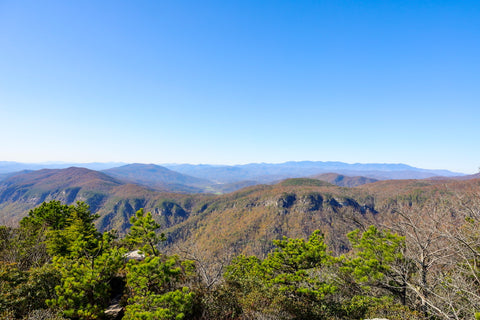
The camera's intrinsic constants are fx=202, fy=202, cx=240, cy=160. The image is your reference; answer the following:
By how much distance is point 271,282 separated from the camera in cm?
1483

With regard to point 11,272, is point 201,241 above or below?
below

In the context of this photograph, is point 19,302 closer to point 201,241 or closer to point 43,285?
point 43,285

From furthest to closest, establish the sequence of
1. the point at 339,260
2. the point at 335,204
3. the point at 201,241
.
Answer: the point at 335,204
the point at 201,241
the point at 339,260

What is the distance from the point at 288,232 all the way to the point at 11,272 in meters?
174

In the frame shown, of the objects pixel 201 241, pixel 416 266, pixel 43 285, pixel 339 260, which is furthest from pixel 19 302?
pixel 201 241

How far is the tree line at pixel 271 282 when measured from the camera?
991cm

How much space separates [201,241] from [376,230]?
16978 cm

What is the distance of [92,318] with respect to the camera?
1050cm

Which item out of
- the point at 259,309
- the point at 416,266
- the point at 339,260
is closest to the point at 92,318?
the point at 259,309

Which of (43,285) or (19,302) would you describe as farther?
(43,285)

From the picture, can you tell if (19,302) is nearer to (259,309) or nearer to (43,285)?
(43,285)

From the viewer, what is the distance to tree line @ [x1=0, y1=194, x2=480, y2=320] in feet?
32.5

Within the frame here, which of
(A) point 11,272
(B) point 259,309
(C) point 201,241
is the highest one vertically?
(A) point 11,272

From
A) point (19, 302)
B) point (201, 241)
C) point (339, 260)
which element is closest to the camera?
point (19, 302)
